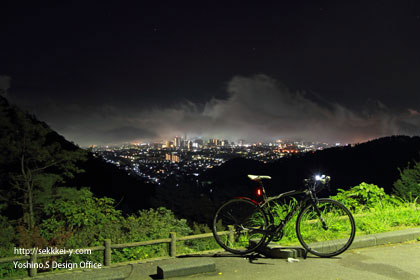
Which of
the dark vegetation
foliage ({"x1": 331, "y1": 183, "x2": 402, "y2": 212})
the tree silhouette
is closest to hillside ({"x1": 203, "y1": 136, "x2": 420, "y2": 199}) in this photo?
the dark vegetation

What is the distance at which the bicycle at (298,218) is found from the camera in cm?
473

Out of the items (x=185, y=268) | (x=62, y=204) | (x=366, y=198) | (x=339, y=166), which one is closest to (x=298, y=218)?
(x=185, y=268)

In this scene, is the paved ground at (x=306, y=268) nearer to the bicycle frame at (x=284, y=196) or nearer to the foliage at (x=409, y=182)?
the bicycle frame at (x=284, y=196)

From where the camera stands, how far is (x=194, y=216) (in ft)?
84.5

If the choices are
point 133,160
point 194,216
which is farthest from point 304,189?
point 133,160

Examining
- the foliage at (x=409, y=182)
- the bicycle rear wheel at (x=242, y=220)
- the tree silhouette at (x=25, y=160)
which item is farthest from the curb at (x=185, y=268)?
the tree silhouette at (x=25, y=160)

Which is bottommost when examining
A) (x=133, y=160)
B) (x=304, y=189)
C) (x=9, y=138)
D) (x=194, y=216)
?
(x=194, y=216)

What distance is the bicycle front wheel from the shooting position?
473 cm

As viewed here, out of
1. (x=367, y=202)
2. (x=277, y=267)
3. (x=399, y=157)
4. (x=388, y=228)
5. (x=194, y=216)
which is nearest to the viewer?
(x=277, y=267)

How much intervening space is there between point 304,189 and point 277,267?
3.66ft

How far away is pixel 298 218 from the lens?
4750 mm

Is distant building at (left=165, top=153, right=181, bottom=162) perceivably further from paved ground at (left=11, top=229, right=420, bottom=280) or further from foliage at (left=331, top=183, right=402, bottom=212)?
paved ground at (left=11, top=229, right=420, bottom=280)

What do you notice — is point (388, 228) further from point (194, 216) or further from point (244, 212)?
point (194, 216)

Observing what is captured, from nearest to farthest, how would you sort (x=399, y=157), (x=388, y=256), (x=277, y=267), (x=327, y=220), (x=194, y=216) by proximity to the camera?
(x=277, y=267) < (x=388, y=256) < (x=327, y=220) < (x=194, y=216) < (x=399, y=157)
